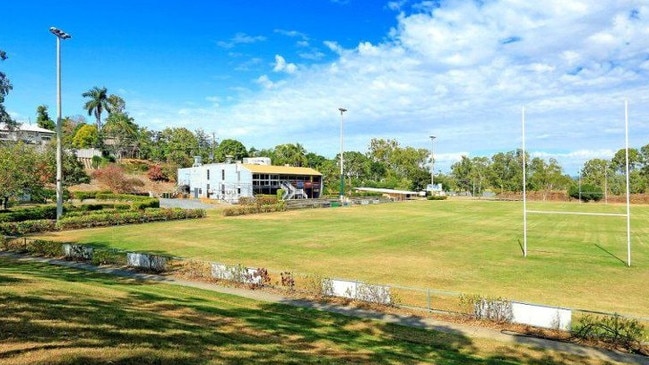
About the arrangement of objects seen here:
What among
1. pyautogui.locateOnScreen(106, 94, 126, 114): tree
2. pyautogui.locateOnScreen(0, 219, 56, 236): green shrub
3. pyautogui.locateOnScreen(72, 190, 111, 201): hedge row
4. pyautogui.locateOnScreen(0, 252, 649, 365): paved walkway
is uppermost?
pyautogui.locateOnScreen(106, 94, 126, 114): tree

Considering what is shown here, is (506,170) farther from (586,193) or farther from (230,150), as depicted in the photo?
(230,150)

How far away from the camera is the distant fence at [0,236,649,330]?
14.0 m

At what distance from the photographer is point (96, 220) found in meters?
40.3

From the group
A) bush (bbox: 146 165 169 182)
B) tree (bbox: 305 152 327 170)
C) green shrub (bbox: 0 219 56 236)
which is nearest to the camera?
green shrub (bbox: 0 219 56 236)

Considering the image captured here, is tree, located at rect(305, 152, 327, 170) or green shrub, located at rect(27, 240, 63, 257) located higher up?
tree, located at rect(305, 152, 327, 170)

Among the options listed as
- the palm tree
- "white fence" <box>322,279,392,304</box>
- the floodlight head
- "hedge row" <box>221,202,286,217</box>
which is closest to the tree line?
the palm tree

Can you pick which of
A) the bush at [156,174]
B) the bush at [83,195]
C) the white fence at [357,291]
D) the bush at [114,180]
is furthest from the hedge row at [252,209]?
the bush at [156,174]

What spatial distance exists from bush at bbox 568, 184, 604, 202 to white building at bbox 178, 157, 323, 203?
5774 centimetres

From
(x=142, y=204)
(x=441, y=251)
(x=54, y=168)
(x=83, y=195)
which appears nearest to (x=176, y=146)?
(x=83, y=195)

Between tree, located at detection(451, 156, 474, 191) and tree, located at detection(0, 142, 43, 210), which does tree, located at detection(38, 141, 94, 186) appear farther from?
tree, located at detection(451, 156, 474, 191)

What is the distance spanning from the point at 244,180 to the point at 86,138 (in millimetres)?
53057

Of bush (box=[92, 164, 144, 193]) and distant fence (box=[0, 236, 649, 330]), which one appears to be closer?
distant fence (box=[0, 236, 649, 330])

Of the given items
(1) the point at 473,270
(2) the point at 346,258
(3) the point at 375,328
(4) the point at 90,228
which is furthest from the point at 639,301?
(4) the point at 90,228

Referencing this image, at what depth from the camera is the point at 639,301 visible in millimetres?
17375
